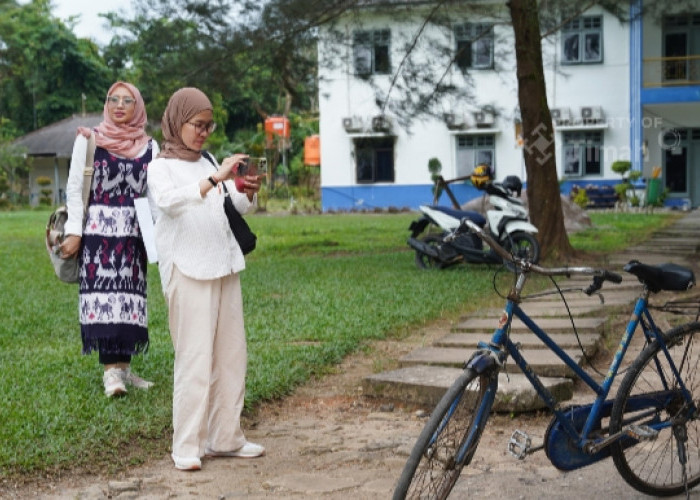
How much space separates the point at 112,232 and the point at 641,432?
3065 millimetres

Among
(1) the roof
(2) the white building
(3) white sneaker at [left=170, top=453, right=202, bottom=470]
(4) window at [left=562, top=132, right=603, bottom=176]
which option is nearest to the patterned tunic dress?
(3) white sneaker at [left=170, top=453, right=202, bottom=470]

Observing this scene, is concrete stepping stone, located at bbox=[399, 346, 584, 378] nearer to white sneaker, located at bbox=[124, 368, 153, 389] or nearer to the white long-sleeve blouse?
white sneaker, located at bbox=[124, 368, 153, 389]

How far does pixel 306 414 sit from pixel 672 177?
23.3 m

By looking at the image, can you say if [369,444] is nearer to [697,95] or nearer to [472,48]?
[472,48]

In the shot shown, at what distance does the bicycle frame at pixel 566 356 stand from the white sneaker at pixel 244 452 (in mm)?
1396

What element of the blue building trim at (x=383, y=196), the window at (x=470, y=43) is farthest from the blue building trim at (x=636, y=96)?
the window at (x=470, y=43)

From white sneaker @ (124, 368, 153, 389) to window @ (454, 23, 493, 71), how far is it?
7.73m

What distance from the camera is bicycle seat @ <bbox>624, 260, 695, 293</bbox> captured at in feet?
12.1

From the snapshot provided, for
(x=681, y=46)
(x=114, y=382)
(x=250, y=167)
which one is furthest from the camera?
(x=681, y=46)

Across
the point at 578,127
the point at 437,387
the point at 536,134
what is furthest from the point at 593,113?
the point at 437,387

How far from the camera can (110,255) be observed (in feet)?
18.1

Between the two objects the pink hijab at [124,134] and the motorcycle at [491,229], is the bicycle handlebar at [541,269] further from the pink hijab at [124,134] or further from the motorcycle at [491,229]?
the motorcycle at [491,229]

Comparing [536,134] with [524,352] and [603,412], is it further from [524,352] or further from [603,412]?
[603,412]

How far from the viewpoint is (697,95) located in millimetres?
24922
